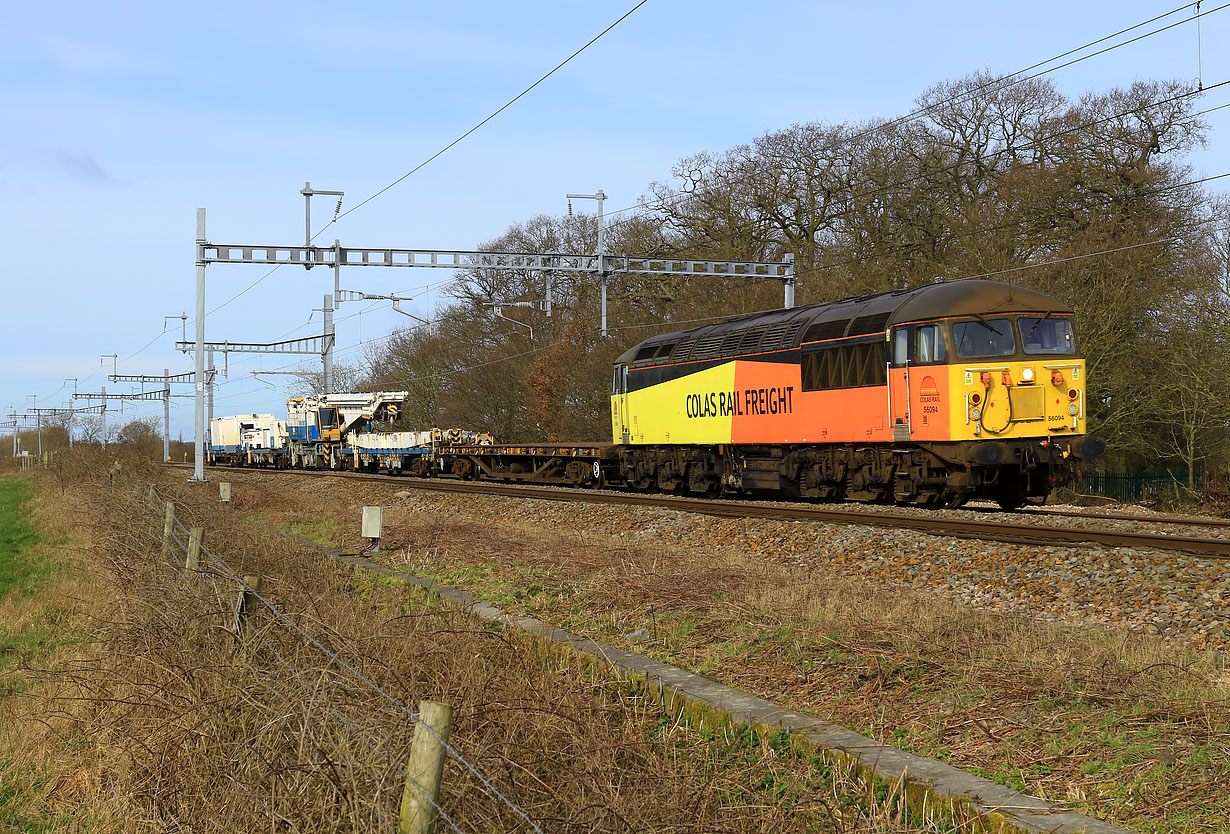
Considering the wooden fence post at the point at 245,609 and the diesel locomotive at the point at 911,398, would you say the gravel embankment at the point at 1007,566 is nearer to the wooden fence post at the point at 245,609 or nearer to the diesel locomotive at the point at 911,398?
the diesel locomotive at the point at 911,398

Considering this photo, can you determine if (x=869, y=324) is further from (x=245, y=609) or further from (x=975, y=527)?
(x=245, y=609)

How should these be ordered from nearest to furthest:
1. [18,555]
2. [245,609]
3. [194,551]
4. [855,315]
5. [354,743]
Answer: [354,743] < [245,609] < [194,551] < [855,315] < [18,555]

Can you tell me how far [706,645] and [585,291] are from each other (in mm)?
47061

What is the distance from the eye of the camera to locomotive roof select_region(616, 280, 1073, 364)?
17.9 metres

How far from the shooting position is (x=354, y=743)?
181 inches

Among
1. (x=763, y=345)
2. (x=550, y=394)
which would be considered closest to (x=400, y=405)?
(x=550, y=394)

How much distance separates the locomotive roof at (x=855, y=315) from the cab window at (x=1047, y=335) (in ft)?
0.67

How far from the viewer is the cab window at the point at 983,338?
57.8 ft

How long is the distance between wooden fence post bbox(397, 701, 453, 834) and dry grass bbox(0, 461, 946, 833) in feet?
1.47

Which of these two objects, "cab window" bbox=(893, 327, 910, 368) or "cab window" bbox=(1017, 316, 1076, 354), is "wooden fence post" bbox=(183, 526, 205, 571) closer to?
"cab window" bbox=(893, 327, 910, 368)

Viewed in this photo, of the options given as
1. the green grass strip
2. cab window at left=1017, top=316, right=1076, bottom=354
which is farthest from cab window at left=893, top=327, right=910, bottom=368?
the green grass strip

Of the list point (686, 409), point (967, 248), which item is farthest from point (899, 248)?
point (686, 409)

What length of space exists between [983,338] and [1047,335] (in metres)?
1.26

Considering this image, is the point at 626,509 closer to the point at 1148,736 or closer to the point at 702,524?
the point at 702,524
